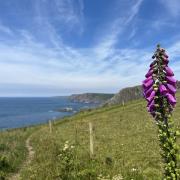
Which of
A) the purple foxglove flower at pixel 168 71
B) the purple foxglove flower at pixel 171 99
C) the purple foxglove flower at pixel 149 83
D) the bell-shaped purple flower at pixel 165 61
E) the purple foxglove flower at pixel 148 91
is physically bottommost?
the purple foxglove flower at pixel 171 99

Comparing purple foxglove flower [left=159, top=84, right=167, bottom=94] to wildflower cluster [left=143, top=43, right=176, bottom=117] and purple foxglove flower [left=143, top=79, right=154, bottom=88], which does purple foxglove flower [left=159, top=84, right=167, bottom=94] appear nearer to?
wildflower cluster [left=143, top=43, right=176, bottom=117]

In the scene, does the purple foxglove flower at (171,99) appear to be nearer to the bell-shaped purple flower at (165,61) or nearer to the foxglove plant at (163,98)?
the foxglove plant at (163,98)

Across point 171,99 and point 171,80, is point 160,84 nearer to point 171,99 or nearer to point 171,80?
point 171,80

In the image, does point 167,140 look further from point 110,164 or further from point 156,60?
point 110,164

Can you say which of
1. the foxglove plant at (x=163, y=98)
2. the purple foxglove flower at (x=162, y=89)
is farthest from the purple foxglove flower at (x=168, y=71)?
the purple foxglove flower at (x=162, y=89)

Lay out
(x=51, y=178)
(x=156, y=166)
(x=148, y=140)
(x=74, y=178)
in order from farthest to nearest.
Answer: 1. (x=148, y=140)
2. (x=156, y=166)
3. (x=51, y=178)
4. (x=74, y=178)

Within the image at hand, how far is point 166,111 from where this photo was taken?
6.36 meters

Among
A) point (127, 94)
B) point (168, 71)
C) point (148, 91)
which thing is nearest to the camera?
point (168, 71)

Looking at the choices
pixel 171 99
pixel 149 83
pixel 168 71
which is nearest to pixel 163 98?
pixel 171 99

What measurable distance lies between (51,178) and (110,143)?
11.6 metres

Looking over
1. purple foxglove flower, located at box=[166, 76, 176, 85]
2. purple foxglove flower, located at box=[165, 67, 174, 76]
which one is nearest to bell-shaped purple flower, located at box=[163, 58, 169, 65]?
purple foxglove flower, located at box=[165, 67, 174, 76]

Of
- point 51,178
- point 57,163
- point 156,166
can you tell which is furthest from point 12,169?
point 156,166

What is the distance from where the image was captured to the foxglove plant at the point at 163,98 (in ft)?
20.5

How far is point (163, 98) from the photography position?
630cm
